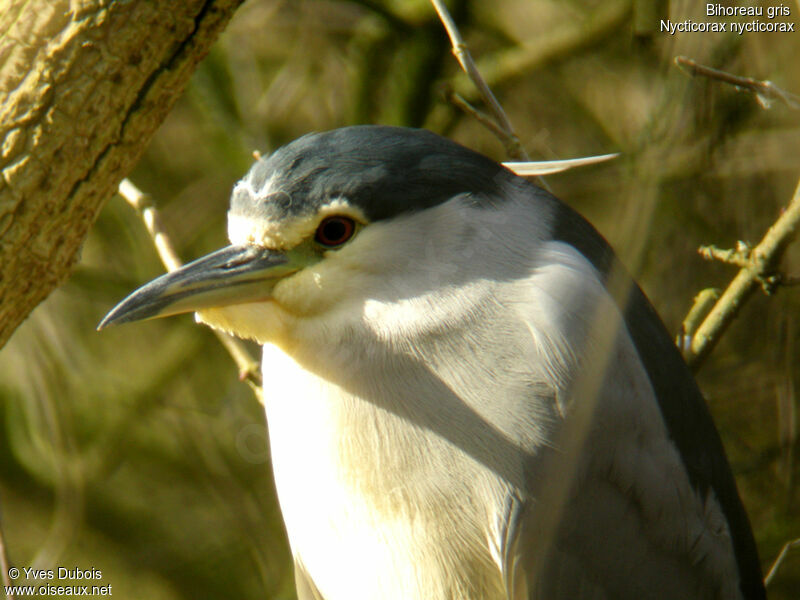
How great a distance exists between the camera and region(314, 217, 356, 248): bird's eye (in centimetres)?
182

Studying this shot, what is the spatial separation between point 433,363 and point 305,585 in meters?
0.80

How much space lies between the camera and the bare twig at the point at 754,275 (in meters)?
2.05

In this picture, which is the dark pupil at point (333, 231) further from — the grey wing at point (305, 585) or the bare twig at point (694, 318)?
the bare twig at point (694, 318)

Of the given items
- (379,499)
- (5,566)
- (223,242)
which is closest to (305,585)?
(379,499)

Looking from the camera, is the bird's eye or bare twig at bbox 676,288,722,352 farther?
bare twig at bbox 676,288,722,352

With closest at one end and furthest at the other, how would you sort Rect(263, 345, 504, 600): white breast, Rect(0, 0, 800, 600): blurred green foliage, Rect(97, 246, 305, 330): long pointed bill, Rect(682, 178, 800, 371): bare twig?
Rect(97, 246, 305, 330): long pointed bill → Rect(263, 345, 504, 600): white breast → Rect(682, 178, 800, 371): bare twig → Rect(0, 0, 800, 600): blurred green foliage

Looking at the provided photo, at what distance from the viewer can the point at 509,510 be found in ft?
6.12

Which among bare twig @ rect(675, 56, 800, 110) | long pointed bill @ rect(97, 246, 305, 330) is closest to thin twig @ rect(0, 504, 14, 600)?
long pointed bill @ rect(97, 246, 305, 330)

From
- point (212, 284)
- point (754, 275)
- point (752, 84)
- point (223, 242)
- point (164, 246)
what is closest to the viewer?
point (212, 284)

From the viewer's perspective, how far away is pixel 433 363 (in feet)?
6.16

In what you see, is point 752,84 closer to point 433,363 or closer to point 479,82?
point 479,82

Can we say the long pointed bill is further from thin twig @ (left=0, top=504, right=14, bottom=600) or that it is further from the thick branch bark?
thin twig @ (left=0, top=504, right=14, bottom=600)

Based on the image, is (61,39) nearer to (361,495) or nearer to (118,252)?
(361,495)

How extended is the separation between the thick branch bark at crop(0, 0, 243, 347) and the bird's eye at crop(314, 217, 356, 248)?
18.8 inches
